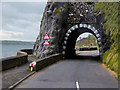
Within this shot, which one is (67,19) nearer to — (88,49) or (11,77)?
(11,77)

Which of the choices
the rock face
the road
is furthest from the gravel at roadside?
the rock face

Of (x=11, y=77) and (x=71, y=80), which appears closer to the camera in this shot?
(x=71, y=80)

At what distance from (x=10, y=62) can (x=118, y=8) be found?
35.1ft

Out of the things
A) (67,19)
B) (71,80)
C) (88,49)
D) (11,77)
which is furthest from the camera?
(88,49)

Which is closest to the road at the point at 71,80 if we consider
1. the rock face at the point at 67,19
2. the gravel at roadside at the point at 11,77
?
the gravel at roadside at the point at 11,77

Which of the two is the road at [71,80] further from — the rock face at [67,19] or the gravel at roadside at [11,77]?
the rock face at [67,19]

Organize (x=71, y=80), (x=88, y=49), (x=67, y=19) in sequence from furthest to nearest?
(x=88, y=49) → (x=67, y=19) → (x=71, y=80)

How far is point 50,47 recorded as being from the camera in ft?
83.7

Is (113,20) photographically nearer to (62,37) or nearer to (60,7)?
(62,37)

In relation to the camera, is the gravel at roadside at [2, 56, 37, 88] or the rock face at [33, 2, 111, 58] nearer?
the gravel at roadside at [2, 56, 37, 88]

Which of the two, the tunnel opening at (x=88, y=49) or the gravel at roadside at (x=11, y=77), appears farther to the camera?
the tunnel opening at (x=88, y=49)

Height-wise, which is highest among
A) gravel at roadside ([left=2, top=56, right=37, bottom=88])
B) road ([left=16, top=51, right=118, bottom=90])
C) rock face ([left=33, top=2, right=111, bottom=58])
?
rock face ([left=33, top=2, right=111, bottom=58])

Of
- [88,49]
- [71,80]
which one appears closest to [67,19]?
[71,80]

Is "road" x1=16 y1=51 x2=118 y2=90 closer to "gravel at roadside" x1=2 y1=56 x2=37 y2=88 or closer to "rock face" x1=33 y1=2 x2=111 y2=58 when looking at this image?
"gravel at roadside" x1=2 y1=56 x2=37 y2=88
